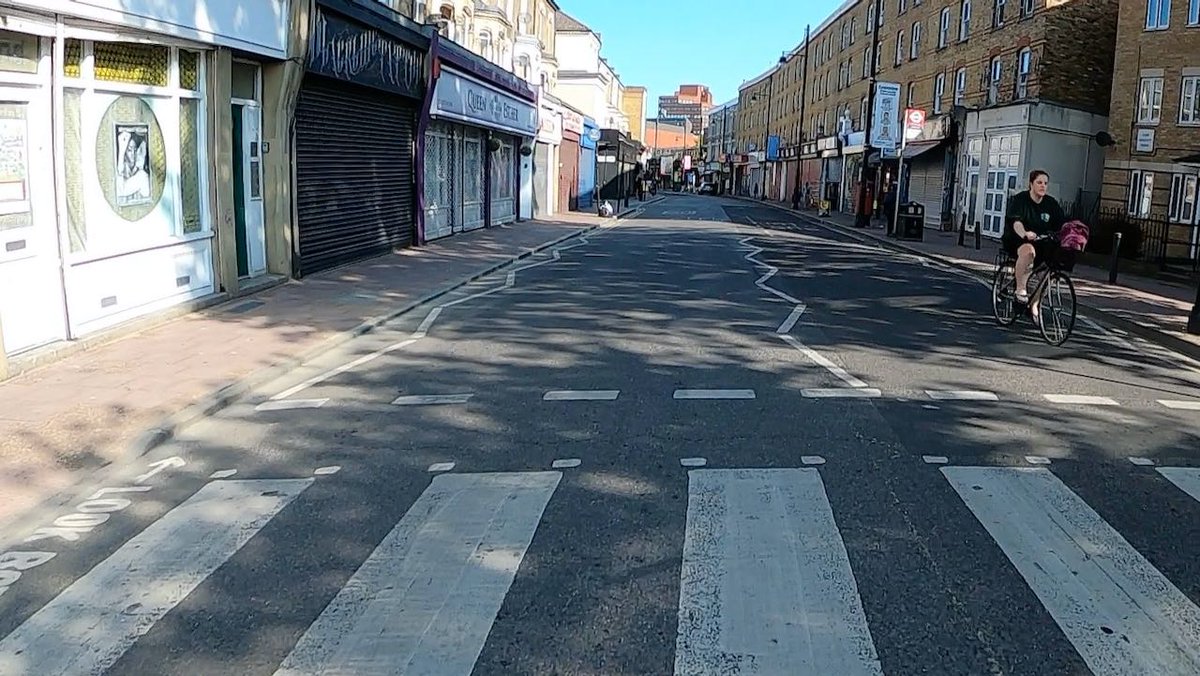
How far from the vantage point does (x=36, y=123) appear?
29.8ft

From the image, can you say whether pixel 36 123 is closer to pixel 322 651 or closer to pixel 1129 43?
pixel 322 651

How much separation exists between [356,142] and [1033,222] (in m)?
11.5

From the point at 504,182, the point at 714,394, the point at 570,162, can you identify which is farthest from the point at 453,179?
the point at 570,162

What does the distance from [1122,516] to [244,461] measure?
522cm

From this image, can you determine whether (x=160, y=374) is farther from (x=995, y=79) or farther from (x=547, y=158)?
(x=995, y=79)

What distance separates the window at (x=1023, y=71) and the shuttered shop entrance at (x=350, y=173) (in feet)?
67.9

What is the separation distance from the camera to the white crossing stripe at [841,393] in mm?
8102

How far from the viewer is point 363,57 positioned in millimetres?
17125

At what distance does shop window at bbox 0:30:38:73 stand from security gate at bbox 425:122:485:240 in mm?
13812

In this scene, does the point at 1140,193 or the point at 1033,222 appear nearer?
the point at 1033,222

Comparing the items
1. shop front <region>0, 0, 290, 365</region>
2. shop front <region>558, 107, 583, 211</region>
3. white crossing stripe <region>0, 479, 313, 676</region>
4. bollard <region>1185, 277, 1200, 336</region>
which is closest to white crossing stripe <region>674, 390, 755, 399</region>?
white crossing stripe <region>0, 479, 313, 676</region>

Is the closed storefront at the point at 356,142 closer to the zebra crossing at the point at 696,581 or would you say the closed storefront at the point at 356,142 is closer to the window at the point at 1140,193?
the zebra crossing at the point at 696,581

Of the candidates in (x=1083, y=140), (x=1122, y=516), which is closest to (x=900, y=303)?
(x=1122, y=516)

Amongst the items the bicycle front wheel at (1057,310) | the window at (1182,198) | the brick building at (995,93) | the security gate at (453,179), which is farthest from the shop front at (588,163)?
the bicycle front wheel at (1057,310)
